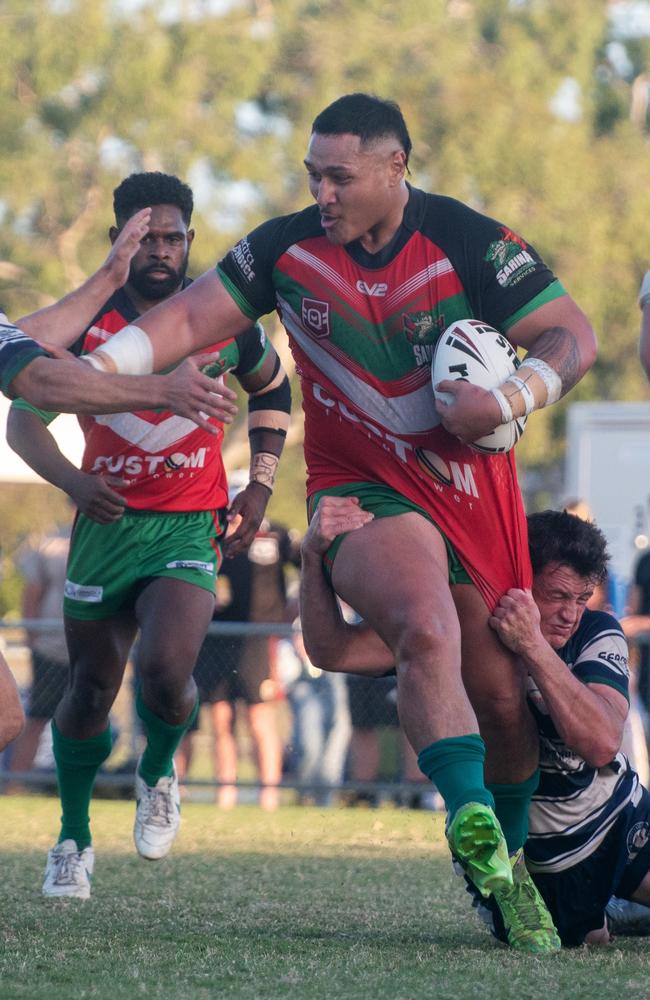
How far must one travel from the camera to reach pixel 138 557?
6.68 metres

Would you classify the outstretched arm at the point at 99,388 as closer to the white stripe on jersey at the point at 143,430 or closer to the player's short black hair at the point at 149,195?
the white stripe on jersey at the point at 143,430

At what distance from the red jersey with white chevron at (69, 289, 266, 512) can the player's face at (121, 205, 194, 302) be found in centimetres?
12

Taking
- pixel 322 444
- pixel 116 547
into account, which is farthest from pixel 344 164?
pixel 116 547

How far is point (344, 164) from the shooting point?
5062 mm

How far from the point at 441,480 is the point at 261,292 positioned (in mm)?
869

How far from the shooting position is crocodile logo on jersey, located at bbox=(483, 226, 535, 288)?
200 inches

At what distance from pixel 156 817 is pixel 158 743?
1.10 feet

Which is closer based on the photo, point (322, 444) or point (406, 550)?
point (406, 550)

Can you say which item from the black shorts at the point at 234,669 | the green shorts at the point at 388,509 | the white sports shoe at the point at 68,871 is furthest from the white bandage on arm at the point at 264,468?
the black shorts at the point at 234,669

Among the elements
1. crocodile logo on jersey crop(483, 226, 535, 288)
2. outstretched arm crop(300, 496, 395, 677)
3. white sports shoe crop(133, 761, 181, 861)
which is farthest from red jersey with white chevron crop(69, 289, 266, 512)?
crocodile logo on jersey crop(483, 226, 535, 288)

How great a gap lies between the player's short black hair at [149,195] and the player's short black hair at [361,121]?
1.76 m

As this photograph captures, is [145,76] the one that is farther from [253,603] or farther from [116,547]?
[116,547]

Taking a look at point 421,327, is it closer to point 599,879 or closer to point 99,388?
point 99,388

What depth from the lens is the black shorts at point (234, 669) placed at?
39.3 feet
